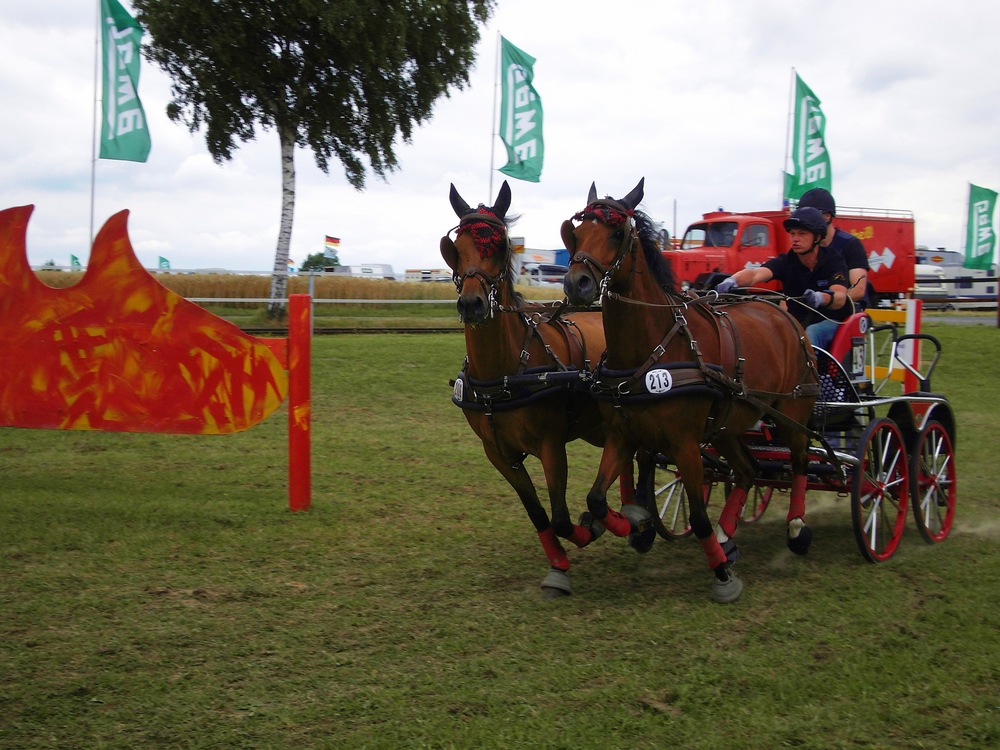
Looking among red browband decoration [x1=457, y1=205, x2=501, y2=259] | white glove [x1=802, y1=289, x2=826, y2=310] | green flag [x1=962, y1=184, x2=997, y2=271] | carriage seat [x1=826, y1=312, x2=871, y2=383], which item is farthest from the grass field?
green flag [x1=962, y1=184, x2=997, y2=271]

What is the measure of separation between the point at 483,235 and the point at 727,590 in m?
2.39

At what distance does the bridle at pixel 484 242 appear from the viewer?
15.3ft

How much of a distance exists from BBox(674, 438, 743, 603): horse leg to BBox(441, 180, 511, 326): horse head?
52.7 inches

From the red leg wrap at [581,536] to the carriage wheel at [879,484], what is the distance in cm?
169

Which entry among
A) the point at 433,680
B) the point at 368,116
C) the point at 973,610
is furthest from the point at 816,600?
the point at 368,116

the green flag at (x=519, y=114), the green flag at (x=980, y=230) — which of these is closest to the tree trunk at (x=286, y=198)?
the green flag at (x=519, y=114)

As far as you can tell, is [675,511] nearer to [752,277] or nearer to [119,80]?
[752,277]

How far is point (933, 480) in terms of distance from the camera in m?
6.52

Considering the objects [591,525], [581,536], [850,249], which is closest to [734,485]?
[591,525]

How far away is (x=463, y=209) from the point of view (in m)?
5.04

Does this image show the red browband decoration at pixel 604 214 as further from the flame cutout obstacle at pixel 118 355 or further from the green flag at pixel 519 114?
the green flag at pixel 519 114

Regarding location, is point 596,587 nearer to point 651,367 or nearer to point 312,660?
point 651,367

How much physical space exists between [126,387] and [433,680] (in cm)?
423

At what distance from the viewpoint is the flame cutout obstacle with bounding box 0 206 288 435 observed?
6898 millimetres
